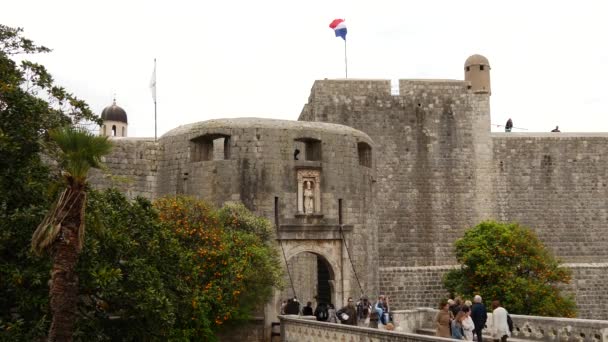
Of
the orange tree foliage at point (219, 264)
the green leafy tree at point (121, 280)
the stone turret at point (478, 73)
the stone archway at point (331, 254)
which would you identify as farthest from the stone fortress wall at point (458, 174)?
the green leafy tree at point (121, 280)

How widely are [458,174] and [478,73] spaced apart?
4.89m

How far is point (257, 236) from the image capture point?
20281 mm

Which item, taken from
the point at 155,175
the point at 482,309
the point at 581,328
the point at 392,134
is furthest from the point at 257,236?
the point at 392,134

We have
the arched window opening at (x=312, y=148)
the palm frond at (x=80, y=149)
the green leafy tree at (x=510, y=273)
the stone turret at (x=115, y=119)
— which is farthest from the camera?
the stone turret at (x=115, y=119)

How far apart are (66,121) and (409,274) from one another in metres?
16.2

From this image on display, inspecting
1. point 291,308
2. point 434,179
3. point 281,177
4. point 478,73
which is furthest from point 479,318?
point 478,73

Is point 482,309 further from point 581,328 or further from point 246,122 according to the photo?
point 246,122

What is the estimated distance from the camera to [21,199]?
12.6m

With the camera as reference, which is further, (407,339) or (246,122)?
(246,122)

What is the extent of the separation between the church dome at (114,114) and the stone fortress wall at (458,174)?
31644 mm

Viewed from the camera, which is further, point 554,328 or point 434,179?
point 434,179

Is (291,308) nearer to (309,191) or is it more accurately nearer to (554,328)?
(309,191)

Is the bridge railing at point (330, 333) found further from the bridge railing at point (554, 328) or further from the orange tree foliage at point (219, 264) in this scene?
the bridge railing at point (554, 328)

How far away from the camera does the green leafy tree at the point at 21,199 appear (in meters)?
12.0
